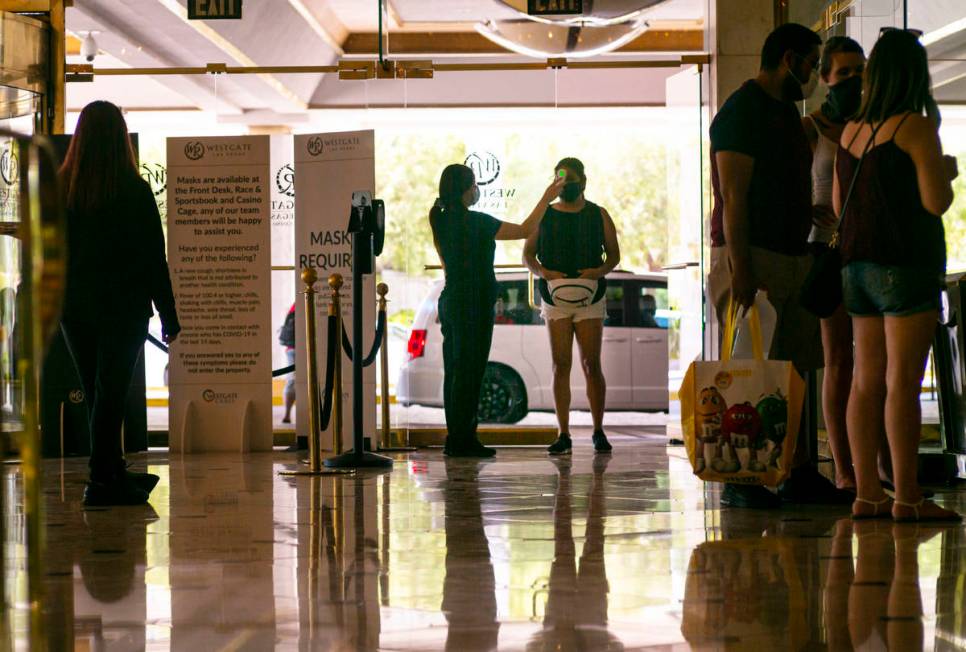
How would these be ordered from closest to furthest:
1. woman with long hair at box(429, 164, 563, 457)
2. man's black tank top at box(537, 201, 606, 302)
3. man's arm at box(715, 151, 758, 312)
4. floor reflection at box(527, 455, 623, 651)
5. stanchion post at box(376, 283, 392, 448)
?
floor reflection at box(527, 455, 623, 651), man's arm at box(715, 151, 758, 312), woman with long hair at box(429, 164, 563, 457), man's black tank top at box(537, 201, 606, 302), stanchion post at box(376, 283, 392, 448)

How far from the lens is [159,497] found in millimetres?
5500

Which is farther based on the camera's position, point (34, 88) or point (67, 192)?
point (34, 88)

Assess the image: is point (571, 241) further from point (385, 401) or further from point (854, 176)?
point (854, 176)

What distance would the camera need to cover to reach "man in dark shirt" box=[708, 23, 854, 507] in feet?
15.2

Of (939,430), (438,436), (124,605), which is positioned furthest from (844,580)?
(438,436)

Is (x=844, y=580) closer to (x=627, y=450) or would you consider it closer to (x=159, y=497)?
(x=159, y=497)

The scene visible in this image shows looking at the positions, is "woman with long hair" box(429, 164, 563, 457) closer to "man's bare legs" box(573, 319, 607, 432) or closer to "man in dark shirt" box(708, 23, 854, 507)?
"man's bare legs" box(573, 319, 607, 432)

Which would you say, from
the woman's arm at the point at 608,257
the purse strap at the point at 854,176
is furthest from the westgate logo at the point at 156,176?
the purse strap at the point at 854,176

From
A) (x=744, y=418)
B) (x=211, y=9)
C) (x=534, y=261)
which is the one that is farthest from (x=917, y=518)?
(x=211, y=9)

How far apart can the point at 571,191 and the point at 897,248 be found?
4.28 meters

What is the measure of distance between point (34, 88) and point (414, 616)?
21.9ft

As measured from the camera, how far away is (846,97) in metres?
4.80

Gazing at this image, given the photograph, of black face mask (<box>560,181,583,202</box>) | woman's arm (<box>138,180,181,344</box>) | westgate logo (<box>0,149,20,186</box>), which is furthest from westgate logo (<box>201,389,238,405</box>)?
woman's arm (<box>138,180,181,344</box>)

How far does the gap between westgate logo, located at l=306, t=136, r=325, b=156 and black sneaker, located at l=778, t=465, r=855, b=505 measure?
461cm
